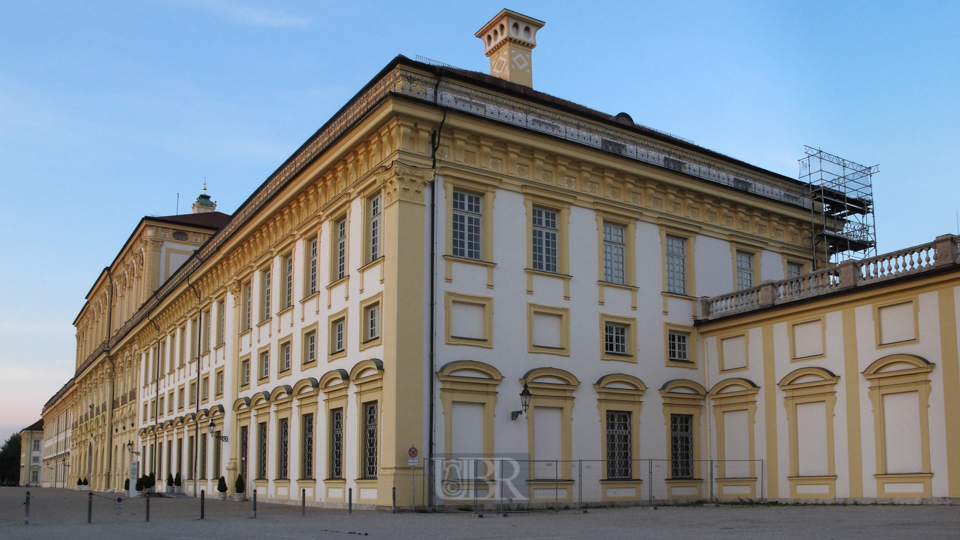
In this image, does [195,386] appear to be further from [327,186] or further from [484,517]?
[484,517]

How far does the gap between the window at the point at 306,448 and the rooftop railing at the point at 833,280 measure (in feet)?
42.4

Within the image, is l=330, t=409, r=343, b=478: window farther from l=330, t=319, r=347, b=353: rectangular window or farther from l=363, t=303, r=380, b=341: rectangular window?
l=363, t=303, r=380, b=341: rectangular window

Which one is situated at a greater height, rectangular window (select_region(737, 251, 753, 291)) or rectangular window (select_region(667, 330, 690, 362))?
rectangular window (select_region(737, 251, 753, 291))

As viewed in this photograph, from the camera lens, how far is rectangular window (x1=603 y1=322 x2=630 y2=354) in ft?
94.7

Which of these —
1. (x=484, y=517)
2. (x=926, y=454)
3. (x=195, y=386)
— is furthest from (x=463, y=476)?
(x=195, y=386)

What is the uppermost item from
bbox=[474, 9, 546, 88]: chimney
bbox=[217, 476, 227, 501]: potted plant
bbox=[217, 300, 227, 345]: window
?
bbox=[474, 9, 546, 88]: chimney

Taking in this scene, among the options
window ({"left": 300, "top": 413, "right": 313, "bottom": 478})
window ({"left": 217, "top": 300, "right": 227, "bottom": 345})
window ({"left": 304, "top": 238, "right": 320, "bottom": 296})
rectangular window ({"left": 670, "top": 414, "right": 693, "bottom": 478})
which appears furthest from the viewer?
window ({"left": 217, "top": 300, "right": 227, "bottom": 345})

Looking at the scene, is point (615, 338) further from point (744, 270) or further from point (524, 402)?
point (744, 270)

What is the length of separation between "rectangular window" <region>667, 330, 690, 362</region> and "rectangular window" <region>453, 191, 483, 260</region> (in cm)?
753

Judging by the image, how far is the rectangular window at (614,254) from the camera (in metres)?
29.5

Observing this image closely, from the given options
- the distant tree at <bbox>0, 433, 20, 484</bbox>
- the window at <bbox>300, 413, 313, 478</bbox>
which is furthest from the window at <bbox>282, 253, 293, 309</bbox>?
the distant tree at <bbox>0, 433, 20, 484</bbox>

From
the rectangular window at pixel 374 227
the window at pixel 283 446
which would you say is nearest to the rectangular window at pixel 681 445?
the rectangular window at pixel 374 227

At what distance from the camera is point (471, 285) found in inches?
Result: 1031

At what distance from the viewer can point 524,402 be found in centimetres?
2559
